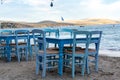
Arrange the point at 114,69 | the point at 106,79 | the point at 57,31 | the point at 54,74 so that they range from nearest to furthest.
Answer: the point at 106,79 < the point at 54,74 < the point at 114,69 < the point at 57,31

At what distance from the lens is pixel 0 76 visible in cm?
707

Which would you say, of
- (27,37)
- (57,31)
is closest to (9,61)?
(27,37)

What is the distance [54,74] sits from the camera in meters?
7.19

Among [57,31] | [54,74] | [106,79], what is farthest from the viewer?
[57,31]

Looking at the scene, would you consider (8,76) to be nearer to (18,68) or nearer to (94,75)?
(18,68)

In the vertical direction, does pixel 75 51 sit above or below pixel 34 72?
above

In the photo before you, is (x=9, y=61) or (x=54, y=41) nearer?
(x=54, y=41)

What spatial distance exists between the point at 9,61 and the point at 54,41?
291cm

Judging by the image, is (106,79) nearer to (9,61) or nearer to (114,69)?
(114,69)

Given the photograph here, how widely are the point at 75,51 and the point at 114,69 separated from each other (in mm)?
1547

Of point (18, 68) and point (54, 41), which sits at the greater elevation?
point (54, 41)

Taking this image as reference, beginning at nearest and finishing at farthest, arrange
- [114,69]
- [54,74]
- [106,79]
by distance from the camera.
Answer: [106,79], [54,74], [114,69]

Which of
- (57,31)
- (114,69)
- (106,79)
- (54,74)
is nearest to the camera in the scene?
(106,79)

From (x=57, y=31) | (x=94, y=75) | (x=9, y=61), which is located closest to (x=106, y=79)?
(x=94, y=75)
